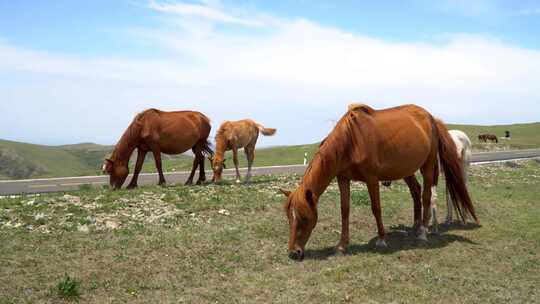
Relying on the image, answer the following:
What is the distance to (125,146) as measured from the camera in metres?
15.3

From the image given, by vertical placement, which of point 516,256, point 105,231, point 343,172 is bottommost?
point 516,256

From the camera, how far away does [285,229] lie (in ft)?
36.8

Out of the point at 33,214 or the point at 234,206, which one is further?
the point at 234,206

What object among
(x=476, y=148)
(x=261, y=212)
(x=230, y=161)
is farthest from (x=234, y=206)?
(x=476, y=148)

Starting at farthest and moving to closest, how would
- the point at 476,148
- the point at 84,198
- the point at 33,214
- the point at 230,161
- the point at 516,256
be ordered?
the point at 476,148, the point at 230,161, the point at 84,198, the point at 33,214, the point at 516,256

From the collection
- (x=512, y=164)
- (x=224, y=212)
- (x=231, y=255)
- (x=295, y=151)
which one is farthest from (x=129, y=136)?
(x=295, y=151)

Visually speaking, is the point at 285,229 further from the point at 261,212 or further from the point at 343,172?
the point at 343,172

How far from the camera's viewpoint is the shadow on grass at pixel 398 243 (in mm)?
9820

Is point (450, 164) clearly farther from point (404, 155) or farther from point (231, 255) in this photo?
point (231, 255)

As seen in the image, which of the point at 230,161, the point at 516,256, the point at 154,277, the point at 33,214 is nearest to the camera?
the point at 154,277

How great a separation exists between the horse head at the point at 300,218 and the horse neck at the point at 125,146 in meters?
7.84

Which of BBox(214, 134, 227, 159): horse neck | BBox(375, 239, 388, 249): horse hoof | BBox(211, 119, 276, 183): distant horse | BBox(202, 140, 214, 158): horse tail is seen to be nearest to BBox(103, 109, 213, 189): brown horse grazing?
BBox(202, 140, 214, 158): horse tail

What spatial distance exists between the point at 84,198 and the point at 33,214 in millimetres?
1747

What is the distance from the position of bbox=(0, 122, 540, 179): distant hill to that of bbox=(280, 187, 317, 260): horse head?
24237mm
